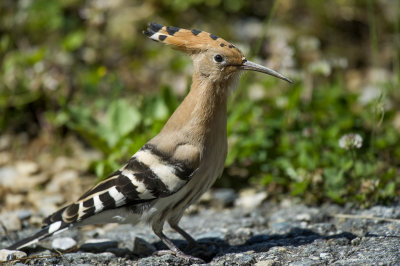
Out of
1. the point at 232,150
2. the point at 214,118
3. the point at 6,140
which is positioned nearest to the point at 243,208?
the point at 232,150

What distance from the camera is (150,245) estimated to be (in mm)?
3027

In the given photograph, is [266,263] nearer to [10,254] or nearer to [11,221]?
[10,254]

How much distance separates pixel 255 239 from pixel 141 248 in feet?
2.00

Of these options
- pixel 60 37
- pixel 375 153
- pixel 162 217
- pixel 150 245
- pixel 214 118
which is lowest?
pixel 150 245

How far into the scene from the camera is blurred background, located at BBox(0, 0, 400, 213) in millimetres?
3660

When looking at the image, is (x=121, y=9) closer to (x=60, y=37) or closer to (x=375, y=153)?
(x=60, y=37)

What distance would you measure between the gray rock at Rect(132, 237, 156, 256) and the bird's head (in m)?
0.93

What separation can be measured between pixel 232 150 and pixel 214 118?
40.4 inches

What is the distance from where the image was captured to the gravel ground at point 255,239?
104 inches

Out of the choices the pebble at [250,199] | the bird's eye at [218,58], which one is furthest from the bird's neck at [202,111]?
the pebble at [250,199]

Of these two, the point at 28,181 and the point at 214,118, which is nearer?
the point at 214,118

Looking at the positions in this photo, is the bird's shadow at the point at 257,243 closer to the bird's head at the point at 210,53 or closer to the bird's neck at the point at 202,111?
the bird's neck at the point at 202,111

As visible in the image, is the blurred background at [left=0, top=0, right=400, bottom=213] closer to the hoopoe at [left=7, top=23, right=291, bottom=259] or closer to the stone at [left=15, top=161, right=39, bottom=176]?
the stone at [left=15, top=161, right=39, bottom=176]

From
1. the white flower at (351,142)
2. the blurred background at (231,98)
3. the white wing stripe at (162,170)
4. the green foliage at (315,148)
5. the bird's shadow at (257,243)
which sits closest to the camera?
the white wing stripe at (162,170)
